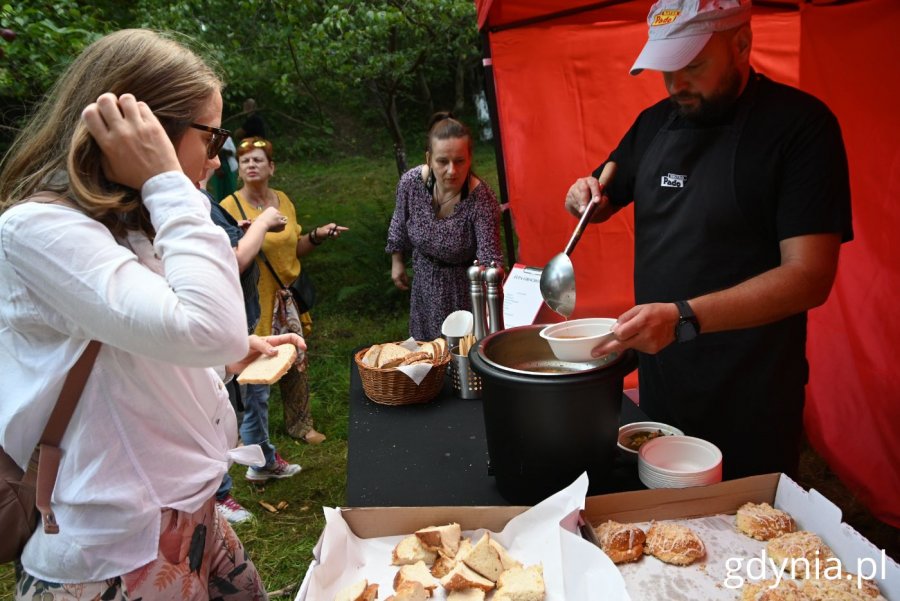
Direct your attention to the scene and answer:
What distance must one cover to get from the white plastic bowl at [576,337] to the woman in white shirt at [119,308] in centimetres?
75

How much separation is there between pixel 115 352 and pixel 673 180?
5.66 ft

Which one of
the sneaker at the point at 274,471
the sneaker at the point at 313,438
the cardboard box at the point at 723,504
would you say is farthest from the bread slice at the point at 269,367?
the sneaker at the point at 313,438

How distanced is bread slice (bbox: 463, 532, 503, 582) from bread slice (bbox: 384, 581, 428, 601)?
115 millimetres

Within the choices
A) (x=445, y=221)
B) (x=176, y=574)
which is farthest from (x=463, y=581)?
(x=445, y=221)

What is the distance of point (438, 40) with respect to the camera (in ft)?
24.0

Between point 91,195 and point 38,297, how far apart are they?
0.67ft

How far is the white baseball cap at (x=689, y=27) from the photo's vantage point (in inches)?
74.4

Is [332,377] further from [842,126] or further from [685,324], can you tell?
[685,324]

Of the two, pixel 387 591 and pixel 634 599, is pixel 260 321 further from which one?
pixel 634 599

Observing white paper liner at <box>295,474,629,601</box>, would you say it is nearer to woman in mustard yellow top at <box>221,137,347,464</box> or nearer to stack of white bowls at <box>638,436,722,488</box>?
stack of white bowls at <box>638,436,722,488</box>

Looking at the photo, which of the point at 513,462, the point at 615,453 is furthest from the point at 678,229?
the point at 513,462

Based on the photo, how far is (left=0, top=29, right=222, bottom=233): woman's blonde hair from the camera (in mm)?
1207

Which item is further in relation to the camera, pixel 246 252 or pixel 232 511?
pixel 232 511

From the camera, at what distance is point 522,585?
1.34m
